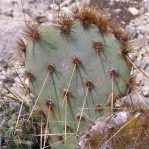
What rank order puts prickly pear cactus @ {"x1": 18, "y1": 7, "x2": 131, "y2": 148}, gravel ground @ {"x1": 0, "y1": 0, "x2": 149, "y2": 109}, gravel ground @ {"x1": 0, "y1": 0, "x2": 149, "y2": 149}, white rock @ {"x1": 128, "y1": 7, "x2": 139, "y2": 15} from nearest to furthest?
1. prickly pear cactus @ {"x1": 18, "y1": 7, "x2": 131, "y2": 148}
2. gravel ground @ {"x1": 0, "y1": 0, "x2": 149, "y2": 109}
3. gravel ground @ {"x1": 0, "y1": 0, "x2": 149, "y2": 149}
4. white rock @ {"x1": 128, "y1": 7, "x2": 139, "y2": 15}

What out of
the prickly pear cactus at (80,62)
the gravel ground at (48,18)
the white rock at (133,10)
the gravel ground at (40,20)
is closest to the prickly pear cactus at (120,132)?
the prickly pear cactus at (80,62)

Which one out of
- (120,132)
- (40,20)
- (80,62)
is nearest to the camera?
(120,132)

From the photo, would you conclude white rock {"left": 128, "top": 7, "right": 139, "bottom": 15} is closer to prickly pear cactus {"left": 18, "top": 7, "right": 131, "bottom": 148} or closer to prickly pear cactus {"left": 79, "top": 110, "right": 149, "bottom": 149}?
prickly pear cactus {"left": 18, "top": 7, "right": 131, "bottom": 148}

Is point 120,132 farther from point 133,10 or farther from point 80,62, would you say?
point 133,10

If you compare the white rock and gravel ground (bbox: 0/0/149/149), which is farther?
the white rock

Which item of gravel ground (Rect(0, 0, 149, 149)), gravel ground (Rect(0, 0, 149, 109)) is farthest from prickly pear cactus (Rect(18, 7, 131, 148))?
gravel ground (Rect(0, 0, 149, 149))

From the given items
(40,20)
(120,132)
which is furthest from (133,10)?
(120,132)

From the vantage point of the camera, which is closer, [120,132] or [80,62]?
[120,132]

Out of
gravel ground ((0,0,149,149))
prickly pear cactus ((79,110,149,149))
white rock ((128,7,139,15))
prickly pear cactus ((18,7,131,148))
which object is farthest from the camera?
white rock ((128,7,139,15))
